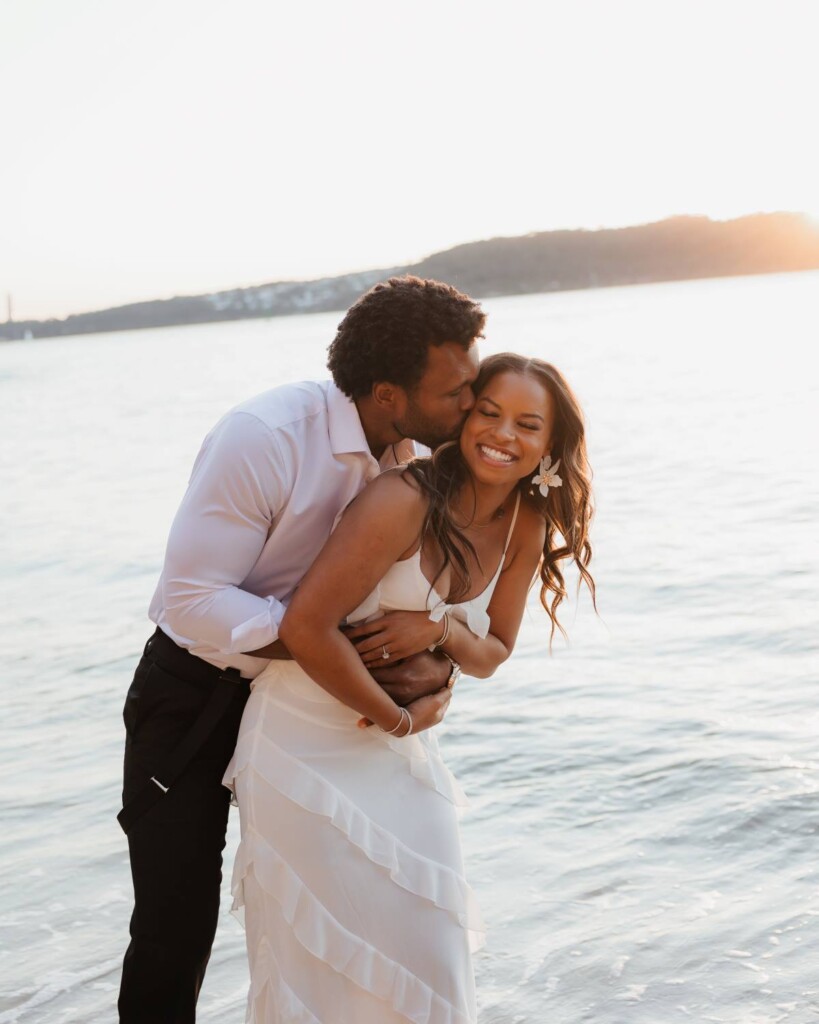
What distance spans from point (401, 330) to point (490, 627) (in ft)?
2.43

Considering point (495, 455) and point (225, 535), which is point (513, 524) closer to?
point (495, 455)

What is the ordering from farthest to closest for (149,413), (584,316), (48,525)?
(584,316) → (149,413) → (48,525)

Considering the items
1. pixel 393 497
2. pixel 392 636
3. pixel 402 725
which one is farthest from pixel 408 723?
pixel 393 497

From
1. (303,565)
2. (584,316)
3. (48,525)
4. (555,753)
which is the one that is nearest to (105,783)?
(555,753)

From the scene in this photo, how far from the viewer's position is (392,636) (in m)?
2.77

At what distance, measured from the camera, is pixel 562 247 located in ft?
334

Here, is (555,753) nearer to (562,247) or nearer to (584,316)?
(584,316)

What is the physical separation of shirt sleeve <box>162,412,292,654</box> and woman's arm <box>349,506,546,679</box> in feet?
0.71

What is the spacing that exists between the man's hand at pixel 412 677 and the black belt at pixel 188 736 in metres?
0.36

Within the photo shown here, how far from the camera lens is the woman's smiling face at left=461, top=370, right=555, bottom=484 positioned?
2895mm

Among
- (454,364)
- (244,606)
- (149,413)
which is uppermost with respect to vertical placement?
(454,364)

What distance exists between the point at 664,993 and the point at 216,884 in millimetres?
1623

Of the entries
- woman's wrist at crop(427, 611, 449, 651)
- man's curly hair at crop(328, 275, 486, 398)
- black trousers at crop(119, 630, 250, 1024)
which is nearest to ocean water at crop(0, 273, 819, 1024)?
black trousers at crop(119, 630, 250, 1024)

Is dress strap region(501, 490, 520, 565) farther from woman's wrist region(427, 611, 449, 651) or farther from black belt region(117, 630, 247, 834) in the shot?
black belt region(117, 630, 247, 834)
